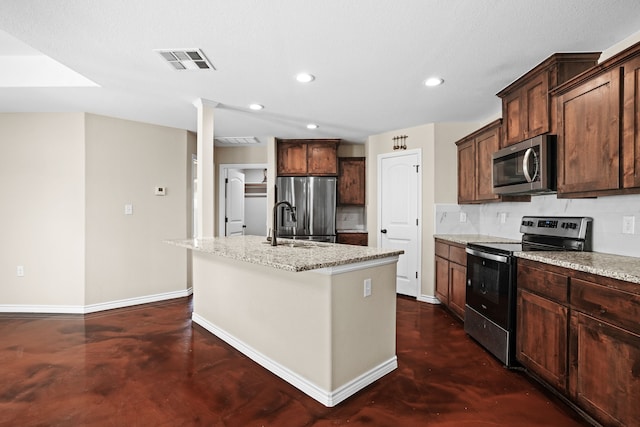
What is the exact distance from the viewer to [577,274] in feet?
6.08

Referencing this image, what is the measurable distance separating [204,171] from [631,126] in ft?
11.1

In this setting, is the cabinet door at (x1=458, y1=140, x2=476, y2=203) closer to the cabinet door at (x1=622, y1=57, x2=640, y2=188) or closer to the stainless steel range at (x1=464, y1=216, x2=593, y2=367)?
the stainless steel range at (x1=464, y1=216, x2=593, y2=367)

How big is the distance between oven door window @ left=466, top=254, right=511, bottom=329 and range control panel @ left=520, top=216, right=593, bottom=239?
2.05ft

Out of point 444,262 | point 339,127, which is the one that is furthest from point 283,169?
point 444,262

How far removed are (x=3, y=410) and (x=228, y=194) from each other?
422 centimetres

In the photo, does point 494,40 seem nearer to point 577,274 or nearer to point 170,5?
point 577,274

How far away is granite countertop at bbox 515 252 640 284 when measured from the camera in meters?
1.60

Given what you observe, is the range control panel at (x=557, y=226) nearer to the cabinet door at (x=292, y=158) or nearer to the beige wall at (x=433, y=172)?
the beige wall at (x=433, y=172)

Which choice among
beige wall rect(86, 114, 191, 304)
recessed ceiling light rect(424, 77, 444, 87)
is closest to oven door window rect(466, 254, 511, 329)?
recessed ceiling light rect(424, 77, 444, 87)

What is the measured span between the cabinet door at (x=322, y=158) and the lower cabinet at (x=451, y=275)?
198 centimetres

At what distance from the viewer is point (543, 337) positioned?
211 centimetres

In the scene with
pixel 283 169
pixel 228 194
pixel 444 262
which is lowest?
pixel 444 262

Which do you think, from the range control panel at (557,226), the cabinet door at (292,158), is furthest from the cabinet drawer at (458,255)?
the cabinet door at (292,158)

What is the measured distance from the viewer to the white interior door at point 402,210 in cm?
440
